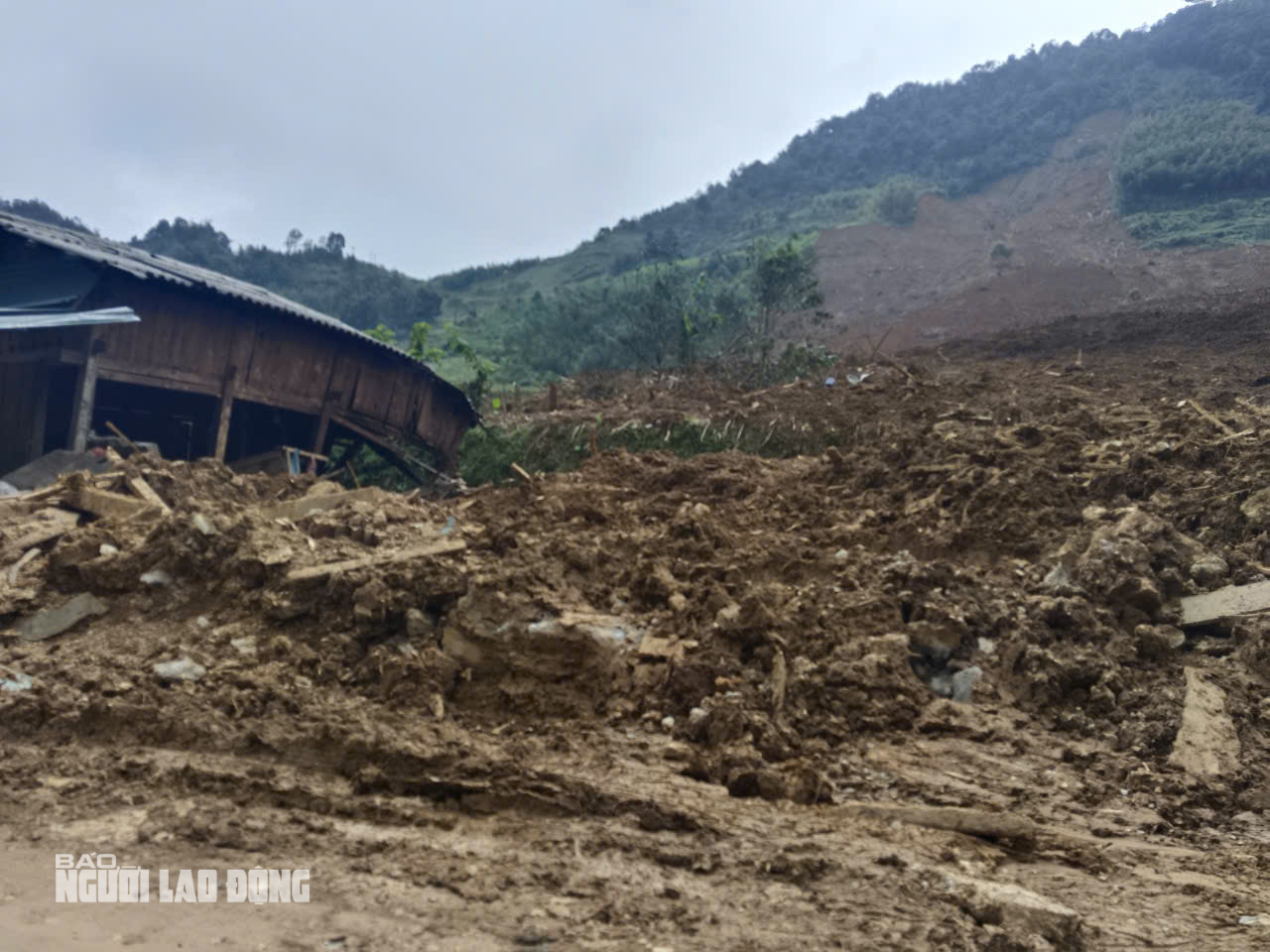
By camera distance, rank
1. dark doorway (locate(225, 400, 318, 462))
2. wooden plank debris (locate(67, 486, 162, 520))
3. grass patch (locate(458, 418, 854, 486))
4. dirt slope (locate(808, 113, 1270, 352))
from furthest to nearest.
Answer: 1. dirt slope (locate(808, 113, 1270, 352))
2. dark doorway (locate(225, 400, 318, 462))
3. grass patch (locate(458, 418, 854, 486))
4. wooden plank debris (locate(67, 486, 162, 520))

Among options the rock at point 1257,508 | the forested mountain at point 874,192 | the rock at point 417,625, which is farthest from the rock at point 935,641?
the forested mountain at point 874,192

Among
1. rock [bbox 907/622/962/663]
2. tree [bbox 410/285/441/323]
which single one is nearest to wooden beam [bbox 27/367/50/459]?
rock [bbox 907/622/962/663]

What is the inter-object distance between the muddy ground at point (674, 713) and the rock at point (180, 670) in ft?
0.09

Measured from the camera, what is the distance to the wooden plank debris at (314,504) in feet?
24.1

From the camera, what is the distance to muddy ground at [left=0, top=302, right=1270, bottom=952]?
2893 millimetres

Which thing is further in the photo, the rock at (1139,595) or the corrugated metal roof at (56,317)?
the corrugated metal roof at (56,317)

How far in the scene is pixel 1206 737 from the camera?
13.0 ft

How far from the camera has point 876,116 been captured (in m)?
61.2

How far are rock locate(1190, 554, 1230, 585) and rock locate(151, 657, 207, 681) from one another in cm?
552

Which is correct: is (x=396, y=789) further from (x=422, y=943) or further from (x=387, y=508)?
(x=387, y=508)

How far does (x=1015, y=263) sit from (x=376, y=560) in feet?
106

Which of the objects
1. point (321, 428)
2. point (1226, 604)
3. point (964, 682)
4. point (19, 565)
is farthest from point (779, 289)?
point (19, 565)

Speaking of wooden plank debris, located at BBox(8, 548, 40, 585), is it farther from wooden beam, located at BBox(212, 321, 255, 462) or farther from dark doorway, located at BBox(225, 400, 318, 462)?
dark doorway, located at BBox(225, 400, 318, 462)

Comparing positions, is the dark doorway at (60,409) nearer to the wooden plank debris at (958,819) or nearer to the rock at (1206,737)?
the wooden plank debris at (958,819)
